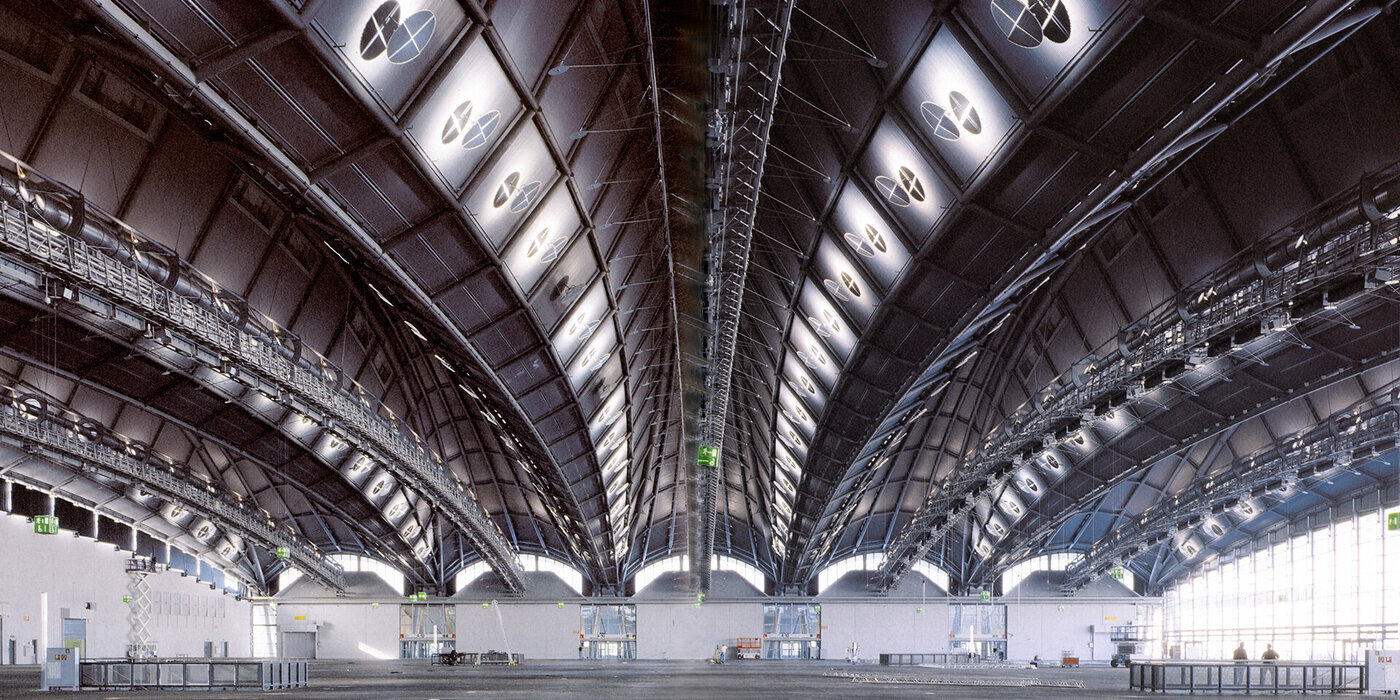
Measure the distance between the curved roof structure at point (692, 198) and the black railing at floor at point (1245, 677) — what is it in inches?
342

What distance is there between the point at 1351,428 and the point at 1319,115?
22502 millimetres

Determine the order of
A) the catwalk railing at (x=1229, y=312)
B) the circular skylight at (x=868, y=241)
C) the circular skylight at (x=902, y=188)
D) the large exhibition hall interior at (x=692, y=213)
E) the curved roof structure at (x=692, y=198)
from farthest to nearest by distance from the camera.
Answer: the circular skylight at (x=868, y=241)
the circular skylight at (x=902, y=188)
the catwalk railing at (x=1229, y=312)
the large exhibition hall interior at (x=692, y=213)
the curved roof structure at (x=692, y=198)

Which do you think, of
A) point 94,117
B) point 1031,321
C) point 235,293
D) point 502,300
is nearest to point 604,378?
point 502,300

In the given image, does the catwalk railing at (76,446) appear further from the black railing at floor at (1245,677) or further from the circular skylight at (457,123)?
the black railing at floor at (1245,677)

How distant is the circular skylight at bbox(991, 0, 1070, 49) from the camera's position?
57.6ft

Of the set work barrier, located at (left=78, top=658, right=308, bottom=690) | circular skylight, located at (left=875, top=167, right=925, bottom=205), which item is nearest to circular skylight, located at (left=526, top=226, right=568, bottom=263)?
circular skylight, located at (left=875, top=167, right=925, bottom=205)

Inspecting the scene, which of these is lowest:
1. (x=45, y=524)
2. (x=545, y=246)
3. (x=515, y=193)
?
(x=45, y=524)

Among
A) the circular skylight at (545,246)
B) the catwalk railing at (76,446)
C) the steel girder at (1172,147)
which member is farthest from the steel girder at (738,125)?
the catwalk railing at (76,446)

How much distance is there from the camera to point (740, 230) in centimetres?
2689

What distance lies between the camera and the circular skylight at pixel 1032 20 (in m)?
17.5

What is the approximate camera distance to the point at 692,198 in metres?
27.4

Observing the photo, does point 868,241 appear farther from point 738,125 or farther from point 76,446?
point 76,446

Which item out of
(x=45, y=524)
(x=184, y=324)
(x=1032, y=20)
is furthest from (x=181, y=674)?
(x=1032, y=20)

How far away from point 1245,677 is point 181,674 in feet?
116
